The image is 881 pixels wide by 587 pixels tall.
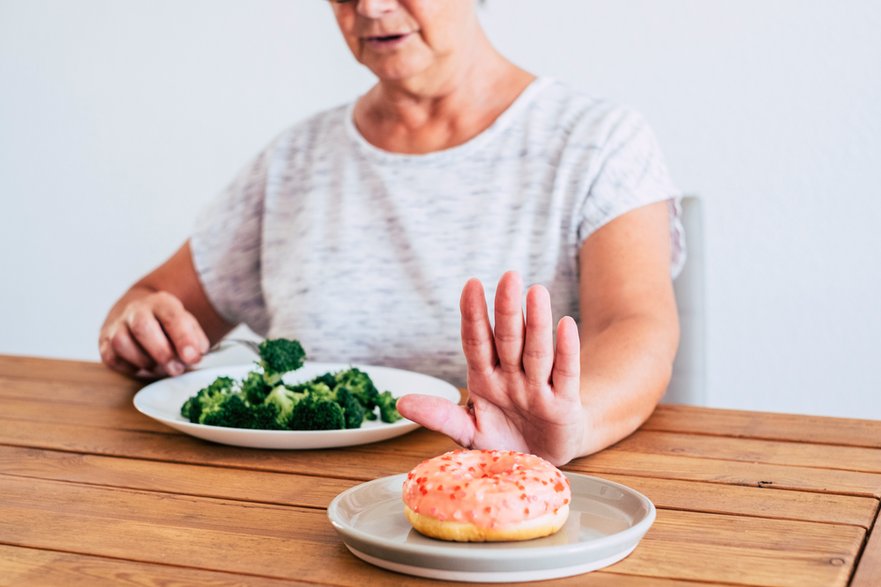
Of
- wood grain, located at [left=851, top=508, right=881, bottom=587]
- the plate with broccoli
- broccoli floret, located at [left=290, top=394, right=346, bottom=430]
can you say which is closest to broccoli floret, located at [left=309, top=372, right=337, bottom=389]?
the plate with broccoli

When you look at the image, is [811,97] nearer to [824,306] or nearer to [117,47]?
[824,306]

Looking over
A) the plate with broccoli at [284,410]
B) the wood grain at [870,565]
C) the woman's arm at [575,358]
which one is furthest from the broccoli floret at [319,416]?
the wood grain at [870,565]

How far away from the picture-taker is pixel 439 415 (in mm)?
1112

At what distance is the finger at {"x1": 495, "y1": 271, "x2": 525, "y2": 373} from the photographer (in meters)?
1.05

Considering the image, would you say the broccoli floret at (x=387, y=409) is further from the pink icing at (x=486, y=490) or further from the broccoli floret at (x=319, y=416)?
the pink icing at (x=486, y=490)

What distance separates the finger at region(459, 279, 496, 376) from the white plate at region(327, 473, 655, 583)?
6.6 inches

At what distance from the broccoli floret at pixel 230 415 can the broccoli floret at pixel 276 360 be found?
8 cm

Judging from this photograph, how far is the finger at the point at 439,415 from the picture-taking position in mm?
1090

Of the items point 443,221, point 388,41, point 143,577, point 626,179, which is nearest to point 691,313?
point 626,179

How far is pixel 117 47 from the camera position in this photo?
12.8 feet

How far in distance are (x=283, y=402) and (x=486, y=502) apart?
518mm

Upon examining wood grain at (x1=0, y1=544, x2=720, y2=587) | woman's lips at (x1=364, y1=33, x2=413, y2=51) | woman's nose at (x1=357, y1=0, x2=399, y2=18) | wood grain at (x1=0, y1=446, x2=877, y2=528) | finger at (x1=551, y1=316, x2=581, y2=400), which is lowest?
wood grain at (x1=0, y1=446, x2=877, y2=528)

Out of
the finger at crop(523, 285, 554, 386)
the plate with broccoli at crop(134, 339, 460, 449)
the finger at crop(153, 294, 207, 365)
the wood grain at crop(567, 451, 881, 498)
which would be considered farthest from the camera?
the finger at crop(153, 294, 207, 365)

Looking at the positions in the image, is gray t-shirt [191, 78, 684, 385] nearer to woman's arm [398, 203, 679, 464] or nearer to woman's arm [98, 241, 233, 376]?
woman's arm [398, 203, 679, 464]
